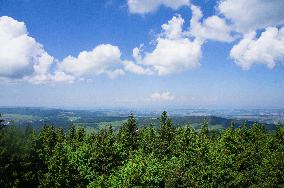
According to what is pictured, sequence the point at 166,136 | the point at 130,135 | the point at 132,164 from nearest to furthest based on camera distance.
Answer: the point at 132,164 → the point at 130,135 → the point at 166,136

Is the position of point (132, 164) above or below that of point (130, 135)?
below

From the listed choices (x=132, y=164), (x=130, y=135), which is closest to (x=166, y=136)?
(x=130, y=135)

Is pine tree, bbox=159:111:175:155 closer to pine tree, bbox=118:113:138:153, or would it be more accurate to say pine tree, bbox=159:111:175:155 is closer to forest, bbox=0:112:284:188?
forest, bbox=0:112:284:188

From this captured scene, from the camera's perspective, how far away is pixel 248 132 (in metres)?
76.5

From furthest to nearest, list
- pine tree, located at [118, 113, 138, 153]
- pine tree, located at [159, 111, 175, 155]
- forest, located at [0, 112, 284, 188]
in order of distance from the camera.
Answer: pine tree, located at [159, 111, 175, 155]
pine tree, located at [118, 113, 138, 153]
forest, located at [0, 112, 284, 188]

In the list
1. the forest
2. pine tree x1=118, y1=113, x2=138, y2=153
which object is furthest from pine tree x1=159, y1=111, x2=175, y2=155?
pine tree x1=118, y1=113, x2=138, y2=153

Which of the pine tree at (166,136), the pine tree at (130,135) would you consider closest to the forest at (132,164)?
the pine tree at (130,135)

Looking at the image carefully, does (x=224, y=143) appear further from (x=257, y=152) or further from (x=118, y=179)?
(x=118, y=179)

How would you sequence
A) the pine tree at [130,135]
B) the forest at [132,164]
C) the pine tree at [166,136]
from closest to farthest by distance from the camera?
the forest at [132,164] < the pine tree at [130,135] < the pine tree at [166,136]

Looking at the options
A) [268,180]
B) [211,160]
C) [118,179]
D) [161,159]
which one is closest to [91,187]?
[118,179]

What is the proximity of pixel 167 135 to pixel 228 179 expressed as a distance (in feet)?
96.6

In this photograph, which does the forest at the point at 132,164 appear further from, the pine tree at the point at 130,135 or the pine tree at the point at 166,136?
the pine tree at the point at 166,136

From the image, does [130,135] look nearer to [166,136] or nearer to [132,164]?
[166,136]

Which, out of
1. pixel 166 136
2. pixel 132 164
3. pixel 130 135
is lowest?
pixel 132 164
